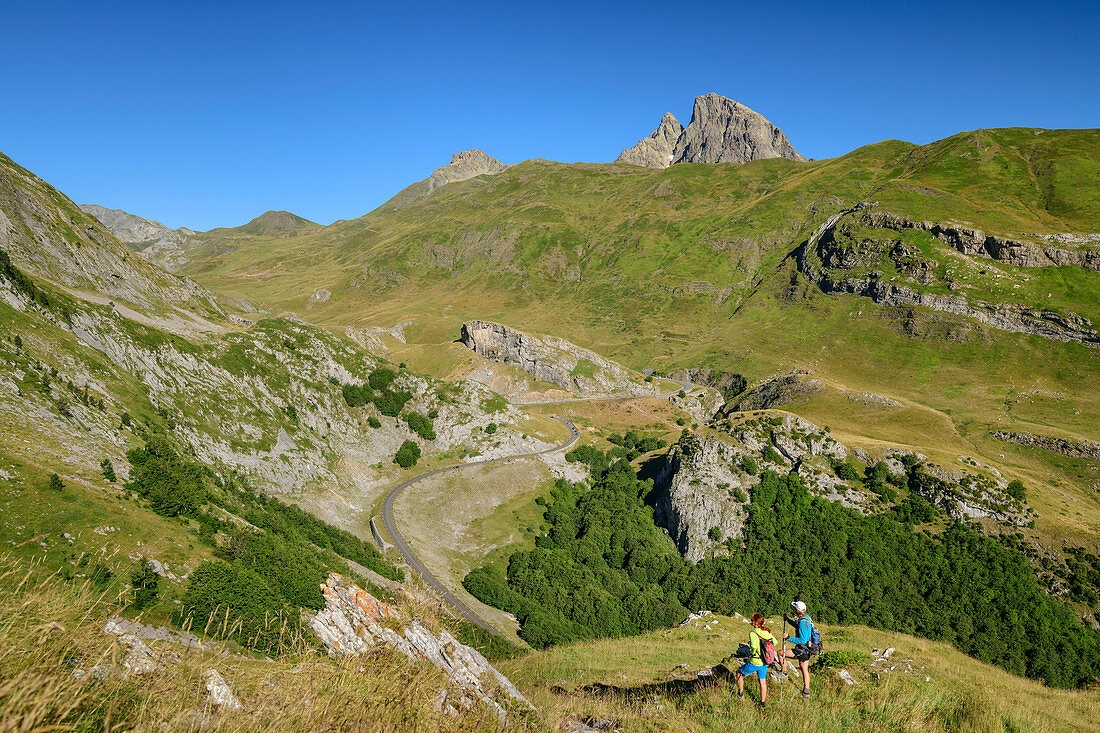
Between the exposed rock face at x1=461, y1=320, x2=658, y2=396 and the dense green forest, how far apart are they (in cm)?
6832

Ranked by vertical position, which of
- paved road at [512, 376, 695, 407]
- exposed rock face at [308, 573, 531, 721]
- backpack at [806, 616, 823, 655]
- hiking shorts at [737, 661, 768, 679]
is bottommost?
paved road at [512, 376, 695, 407]

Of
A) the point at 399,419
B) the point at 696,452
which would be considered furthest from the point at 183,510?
the point at 696,452

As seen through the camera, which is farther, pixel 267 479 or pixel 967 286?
pixel 967 286

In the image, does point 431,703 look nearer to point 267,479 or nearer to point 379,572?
point 379,572

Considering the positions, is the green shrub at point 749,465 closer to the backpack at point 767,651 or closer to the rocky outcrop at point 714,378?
the backpack at point 767,651

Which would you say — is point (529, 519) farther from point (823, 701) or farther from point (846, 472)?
point (823, 701)

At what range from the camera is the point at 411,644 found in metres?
10.2

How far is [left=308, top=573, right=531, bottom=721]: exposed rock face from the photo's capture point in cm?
852

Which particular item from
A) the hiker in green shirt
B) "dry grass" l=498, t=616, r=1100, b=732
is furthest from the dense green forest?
the hiker in green shirt

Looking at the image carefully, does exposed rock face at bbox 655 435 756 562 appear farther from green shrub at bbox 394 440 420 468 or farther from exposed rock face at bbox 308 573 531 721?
exposed rock face at bbox 308 573 531 721

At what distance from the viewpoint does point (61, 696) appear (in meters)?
3.74

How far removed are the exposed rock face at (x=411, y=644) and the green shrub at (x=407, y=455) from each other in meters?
54.1

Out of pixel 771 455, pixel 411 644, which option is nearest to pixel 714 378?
pixel 771 455

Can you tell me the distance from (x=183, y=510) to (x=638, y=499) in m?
58.3
